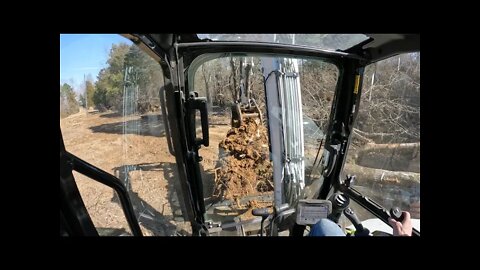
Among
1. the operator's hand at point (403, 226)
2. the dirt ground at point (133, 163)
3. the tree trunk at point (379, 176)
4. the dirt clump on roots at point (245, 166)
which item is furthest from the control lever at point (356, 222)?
the dirt clump on roots at point (245, 166)

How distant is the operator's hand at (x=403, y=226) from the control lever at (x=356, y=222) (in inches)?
5.2

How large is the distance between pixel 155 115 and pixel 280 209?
966mm

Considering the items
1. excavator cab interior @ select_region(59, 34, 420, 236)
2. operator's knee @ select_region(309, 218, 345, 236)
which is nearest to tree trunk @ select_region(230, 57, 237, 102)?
excavator cab interior @ select_region(59, 34, 420, 236)

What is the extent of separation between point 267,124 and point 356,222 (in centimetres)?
98

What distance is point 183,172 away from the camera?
1956mm

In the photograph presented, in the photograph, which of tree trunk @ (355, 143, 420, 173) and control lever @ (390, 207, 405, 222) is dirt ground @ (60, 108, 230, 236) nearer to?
tree trunk @ (355, 143, 420, 173)

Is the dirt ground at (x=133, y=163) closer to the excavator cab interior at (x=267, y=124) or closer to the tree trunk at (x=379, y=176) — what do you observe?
the excavator cab interior at (x=267, y=124)

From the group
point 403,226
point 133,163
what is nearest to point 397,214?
point 403,226

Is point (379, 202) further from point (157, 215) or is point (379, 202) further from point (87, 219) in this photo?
A: point (87, 219)

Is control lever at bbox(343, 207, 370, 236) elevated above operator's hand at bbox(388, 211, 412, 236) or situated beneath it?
situated beneath

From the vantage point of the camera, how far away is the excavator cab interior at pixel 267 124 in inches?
65.0

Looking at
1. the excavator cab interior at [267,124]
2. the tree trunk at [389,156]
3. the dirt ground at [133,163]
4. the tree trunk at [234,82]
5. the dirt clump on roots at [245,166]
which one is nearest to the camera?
the dirt ground at [133,163]

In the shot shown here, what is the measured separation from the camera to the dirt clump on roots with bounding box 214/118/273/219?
3.00m
